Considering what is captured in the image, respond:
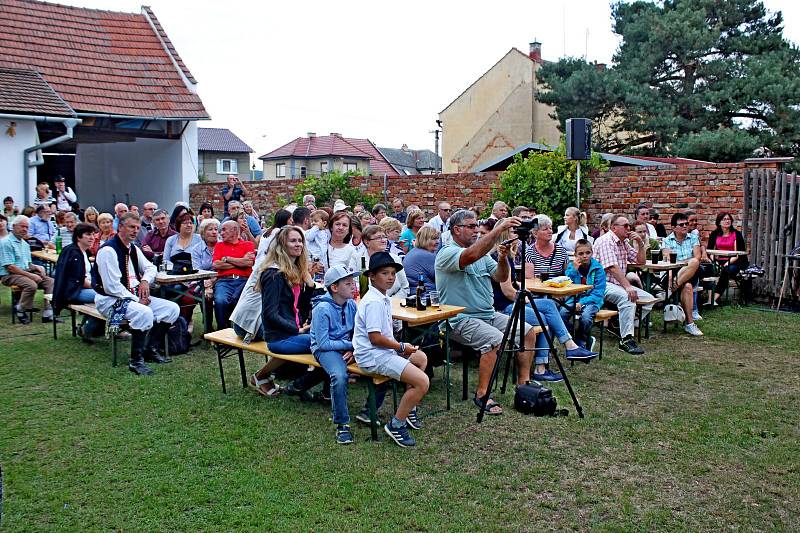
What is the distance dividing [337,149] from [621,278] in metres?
49.8

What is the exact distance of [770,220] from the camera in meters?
10.6

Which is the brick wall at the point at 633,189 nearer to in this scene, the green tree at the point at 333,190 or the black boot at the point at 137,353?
the green tree at the point at 333,190

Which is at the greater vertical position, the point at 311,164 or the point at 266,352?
the point at 311,164

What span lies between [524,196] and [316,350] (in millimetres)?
8552

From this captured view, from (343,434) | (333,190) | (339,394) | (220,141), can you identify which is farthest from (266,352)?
(220,141)

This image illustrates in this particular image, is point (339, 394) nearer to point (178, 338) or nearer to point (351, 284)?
point (351, 284)

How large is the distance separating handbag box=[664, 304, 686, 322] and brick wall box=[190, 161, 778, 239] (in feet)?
10.6

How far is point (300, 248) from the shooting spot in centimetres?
572

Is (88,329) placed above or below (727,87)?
below

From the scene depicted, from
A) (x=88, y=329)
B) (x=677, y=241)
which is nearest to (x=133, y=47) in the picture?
(x=88, y=329)

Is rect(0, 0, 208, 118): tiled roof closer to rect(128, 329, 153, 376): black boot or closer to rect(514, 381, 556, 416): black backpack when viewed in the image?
rect(128, 329, 153, 376): black boot

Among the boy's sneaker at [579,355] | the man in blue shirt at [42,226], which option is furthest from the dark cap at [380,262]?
the man in blue shirt at [42,226]

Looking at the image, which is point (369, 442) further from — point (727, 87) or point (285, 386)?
point (727, 87)

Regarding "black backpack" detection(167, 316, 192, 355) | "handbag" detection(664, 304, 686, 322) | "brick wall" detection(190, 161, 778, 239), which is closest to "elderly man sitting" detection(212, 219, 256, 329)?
"black backpack" detection(167, 316, 192, 355)
